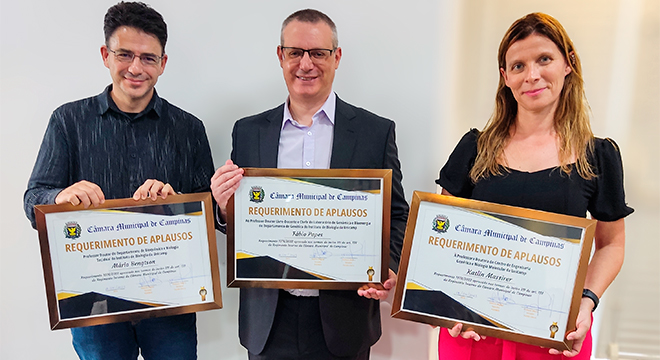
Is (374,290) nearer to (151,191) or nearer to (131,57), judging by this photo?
(151,191)

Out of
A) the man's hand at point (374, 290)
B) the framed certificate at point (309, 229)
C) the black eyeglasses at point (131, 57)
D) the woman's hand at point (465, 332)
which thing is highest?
the black eyeglasses at point (131, 57)

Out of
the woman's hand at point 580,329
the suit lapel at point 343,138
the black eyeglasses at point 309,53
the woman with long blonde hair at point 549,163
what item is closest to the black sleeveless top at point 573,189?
the woman with long blonde hair at point 549,163

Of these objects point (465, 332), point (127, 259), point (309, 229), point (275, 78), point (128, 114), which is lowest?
point (465, 332)

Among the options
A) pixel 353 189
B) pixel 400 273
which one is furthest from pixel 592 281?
pixel 353 189

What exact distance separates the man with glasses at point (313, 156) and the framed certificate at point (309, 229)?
0.37 feet

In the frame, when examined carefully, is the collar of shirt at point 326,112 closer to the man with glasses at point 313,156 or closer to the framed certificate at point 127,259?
the man with glasses at point 313,156

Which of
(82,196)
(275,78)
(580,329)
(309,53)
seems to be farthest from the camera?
(275,78)

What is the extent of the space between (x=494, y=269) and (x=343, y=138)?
0.73 metres

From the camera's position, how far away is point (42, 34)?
7.11 feet

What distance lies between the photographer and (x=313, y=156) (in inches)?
65.0

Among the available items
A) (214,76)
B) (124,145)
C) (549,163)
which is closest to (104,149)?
(124,145)

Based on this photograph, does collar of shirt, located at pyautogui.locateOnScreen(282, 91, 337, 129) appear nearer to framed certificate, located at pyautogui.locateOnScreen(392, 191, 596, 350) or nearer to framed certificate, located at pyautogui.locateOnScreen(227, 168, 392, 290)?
framed certificate, located at pyautogui.locateOnScreen(227, 168, 392, 290)

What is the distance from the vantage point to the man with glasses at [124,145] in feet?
5.25

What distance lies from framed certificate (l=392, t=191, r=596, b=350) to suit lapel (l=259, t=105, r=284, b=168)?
597 millimetres
